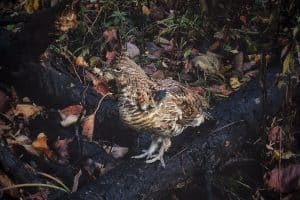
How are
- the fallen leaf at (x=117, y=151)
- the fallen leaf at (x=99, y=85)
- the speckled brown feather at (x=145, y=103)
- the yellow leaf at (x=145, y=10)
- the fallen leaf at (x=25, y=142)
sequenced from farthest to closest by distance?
1. the yellow leaf at (x=145, y=10)
2. the fallen leaf at (x=99, y=85)
3. the fallen leaf at (x=117, y=151)
4. the fallen leaf at (x=25, y=142)
5. the speckled brown feather at (x=145, y=103)

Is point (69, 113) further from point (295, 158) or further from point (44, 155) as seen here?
point (295, 158)

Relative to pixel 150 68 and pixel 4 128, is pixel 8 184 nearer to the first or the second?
pixel 4 128

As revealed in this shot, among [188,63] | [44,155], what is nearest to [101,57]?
[188,63]

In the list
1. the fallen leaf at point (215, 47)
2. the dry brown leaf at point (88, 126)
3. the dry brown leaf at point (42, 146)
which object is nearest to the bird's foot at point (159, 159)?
the dry brown leaf at point (88, 126)

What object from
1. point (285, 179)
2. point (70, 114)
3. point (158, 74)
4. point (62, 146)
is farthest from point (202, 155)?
point (158, 74)

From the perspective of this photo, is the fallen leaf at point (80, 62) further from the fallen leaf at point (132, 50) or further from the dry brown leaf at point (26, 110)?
the dry brown leaf at point (26, 110)

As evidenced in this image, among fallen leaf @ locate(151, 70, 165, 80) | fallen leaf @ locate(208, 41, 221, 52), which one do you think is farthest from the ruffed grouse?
fallen leaf @ locate(208, 41, 221, 52)
